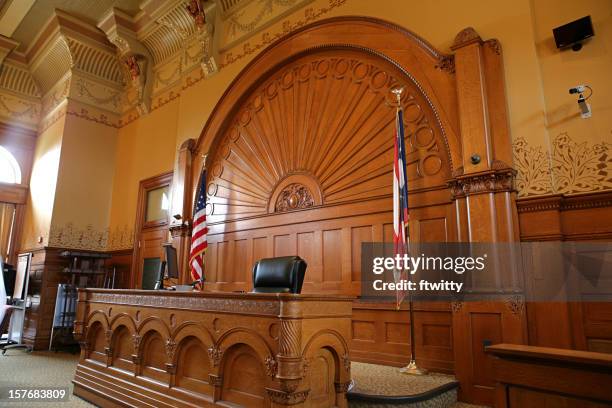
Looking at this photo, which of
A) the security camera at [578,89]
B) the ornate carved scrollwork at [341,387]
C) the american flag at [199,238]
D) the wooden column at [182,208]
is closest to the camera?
the ornate carved scrollwork at [341,387]

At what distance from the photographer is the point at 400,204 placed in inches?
146

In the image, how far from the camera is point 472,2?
3900mm

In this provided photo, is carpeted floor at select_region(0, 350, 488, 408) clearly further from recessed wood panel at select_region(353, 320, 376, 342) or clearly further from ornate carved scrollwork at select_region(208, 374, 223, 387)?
ornate carved scrollwork at select_region(208, 374, 223, 387)

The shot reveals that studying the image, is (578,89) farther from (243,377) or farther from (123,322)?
(123,322)

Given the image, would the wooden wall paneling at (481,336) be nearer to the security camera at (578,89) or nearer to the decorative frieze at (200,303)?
the security camera at (578,89)

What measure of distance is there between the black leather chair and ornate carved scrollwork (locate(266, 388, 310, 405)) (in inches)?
36.2

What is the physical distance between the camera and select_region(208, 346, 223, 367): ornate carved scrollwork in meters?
2.80

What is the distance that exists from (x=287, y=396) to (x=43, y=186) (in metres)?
7.85

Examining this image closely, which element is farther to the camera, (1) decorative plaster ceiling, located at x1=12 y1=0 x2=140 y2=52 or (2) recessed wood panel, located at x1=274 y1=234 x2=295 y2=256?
(1) decorative plaster ceiling, located at x1=12 y1=0 x2=140 y2=52

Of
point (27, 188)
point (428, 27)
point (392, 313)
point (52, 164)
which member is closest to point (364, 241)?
point (392, 313)

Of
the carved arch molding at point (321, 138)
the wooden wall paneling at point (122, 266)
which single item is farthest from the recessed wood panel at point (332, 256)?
the wooden wall paneling at point (122, 266)

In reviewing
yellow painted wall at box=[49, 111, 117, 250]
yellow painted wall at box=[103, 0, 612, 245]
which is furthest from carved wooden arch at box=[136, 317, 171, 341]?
yellow painted wall at box=[49, 111, 117, 250]

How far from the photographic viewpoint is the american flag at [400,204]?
3605 mm

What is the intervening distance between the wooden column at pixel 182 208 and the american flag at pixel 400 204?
11.1 ft
